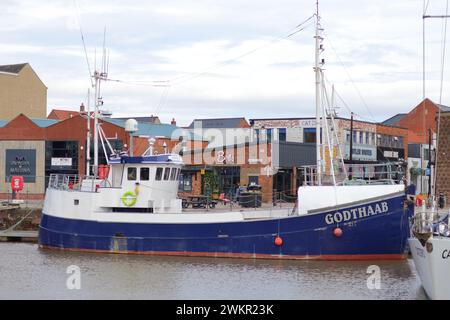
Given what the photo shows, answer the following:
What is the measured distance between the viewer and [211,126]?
7606 centimetres

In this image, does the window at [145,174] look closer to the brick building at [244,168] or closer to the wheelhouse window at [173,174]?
the wheelhouse window at [173,174]

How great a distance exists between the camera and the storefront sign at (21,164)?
2516 inches

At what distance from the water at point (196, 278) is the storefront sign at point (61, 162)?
92.3 feet

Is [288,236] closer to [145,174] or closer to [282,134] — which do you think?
[145,174]

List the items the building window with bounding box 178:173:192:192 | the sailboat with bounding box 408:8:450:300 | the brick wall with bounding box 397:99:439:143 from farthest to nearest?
the brick wall with bounding box 397:99:439:143 < the building window with bounding box 178:173:192:192 < the sailboat with bounding box 408:8:450:300

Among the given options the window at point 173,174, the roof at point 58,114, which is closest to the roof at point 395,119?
the roof at point 58,114

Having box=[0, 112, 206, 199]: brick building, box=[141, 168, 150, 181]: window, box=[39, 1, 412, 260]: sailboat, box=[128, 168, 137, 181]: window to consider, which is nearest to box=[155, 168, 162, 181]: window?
box=[39, 1, 412, 260]: sailboat

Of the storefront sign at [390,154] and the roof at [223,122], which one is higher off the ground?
the roof at [223,122]

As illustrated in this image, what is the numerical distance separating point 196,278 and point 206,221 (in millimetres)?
5237

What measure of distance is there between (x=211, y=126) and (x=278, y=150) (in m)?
16.8

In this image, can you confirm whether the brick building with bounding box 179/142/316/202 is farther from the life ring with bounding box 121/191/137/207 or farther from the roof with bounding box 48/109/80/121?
the roof with bounding box 48/109/80/121

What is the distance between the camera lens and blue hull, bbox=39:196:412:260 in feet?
104

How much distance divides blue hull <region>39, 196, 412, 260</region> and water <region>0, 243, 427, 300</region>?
0.54 m

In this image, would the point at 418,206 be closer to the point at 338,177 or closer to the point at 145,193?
the point at 338,177
